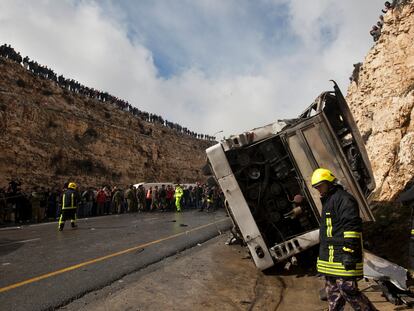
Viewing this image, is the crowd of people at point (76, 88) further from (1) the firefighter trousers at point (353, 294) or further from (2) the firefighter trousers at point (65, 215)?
(1) the firefighter trousers at point (353, 294)

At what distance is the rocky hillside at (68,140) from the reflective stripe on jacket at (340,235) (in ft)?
84.3

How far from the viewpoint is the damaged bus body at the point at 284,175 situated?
20.3ft

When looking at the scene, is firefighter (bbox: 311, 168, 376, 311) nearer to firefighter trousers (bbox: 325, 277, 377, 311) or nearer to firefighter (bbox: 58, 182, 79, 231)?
firefighter trousers (bbox: 325, 277, 377, 311)

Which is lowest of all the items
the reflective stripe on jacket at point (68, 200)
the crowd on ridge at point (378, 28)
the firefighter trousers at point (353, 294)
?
the firefighter trousers at point (353, 294)

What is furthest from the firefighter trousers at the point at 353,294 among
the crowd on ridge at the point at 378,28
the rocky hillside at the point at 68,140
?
the rocky hillside at the point at 68,140

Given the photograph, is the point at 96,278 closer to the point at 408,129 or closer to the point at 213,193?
the point at 408,129

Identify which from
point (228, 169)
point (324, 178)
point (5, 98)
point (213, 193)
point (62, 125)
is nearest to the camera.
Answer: point (324, 178)

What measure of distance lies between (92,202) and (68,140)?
14.2 m

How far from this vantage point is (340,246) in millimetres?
3754

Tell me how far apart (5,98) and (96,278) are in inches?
1019

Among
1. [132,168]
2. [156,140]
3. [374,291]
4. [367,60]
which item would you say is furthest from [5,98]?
[374,291]

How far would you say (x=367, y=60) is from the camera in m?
19.1

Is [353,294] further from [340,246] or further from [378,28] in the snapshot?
[378,28]

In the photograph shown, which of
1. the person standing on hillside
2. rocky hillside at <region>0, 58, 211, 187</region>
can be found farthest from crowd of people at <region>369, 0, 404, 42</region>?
rocky hillside at <region>0, 58, 211, 187</region>
